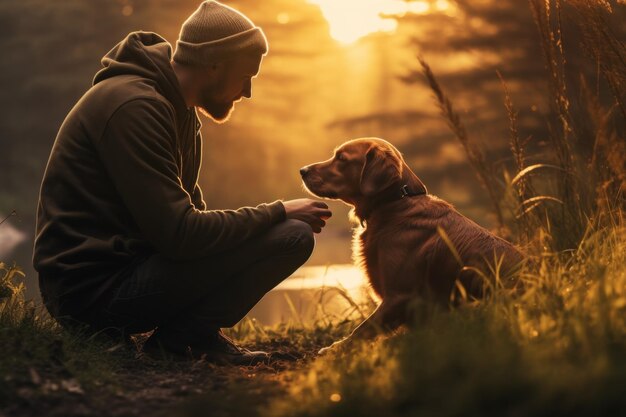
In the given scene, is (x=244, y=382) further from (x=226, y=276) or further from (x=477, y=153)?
(x=477, y=153)

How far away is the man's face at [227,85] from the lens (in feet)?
13.0

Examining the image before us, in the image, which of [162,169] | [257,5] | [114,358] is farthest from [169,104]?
[257,5]

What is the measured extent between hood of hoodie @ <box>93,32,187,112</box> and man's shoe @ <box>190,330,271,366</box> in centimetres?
116

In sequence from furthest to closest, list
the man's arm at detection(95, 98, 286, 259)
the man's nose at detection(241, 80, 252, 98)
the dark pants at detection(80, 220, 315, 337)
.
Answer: the man's nose at detection(241, 80, 252, 98)
the dark pants at detection(80, 220, 315, 337)
the man's arm at detection(95, 98, 286, 259)

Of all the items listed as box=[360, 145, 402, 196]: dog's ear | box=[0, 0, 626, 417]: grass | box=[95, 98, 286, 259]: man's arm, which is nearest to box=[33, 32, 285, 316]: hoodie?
box=[95, 98, 286, 259]: man's arm

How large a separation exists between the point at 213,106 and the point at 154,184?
2.43ft

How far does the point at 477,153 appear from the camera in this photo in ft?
16.1

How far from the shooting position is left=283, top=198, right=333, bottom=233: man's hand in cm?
398

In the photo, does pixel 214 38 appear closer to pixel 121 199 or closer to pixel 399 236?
pixel 121 199

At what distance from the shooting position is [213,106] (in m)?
4.08

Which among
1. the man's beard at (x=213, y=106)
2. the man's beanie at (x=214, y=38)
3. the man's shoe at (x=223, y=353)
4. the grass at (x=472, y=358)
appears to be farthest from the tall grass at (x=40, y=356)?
the man's beanie at (x=214, y=38)

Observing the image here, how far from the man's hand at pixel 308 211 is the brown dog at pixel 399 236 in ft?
1.13

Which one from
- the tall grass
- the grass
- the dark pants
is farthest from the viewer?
the dark pants

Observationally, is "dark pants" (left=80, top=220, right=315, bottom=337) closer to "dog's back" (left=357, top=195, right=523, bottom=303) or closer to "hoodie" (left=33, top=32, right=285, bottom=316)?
"hoodie" (left=33, top=32, right=285, bottom=316)
